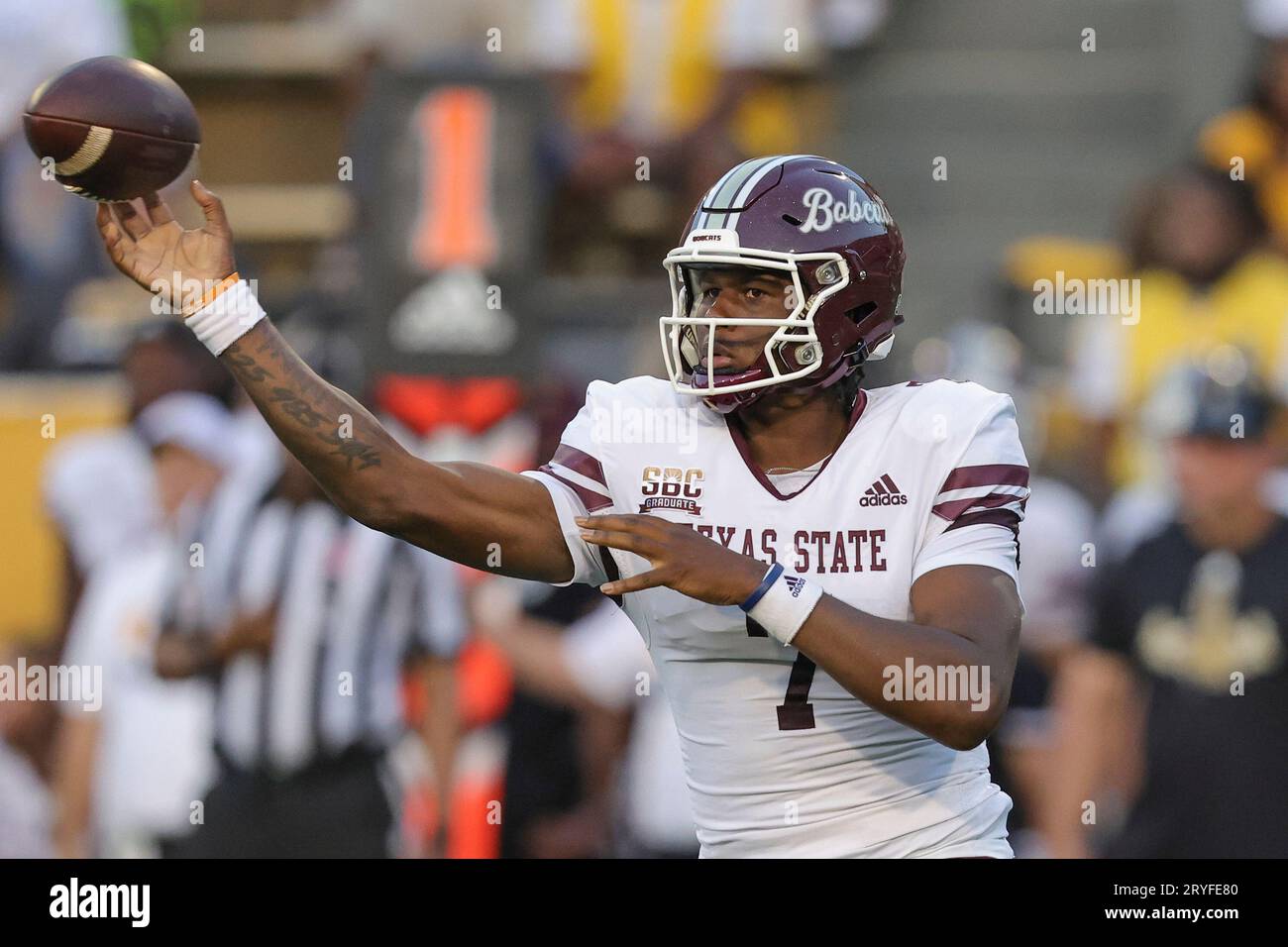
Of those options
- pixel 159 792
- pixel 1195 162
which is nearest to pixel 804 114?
pixel 1195 162

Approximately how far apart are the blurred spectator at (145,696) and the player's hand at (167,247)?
3086mm

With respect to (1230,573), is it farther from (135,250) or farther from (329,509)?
(135,250)

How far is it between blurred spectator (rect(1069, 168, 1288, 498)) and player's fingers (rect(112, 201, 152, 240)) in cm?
471

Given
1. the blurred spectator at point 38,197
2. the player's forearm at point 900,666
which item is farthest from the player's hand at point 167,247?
the blurred spectator at point 38,197

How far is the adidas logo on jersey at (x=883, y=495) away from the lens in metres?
3.51

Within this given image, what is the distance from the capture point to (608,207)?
8422mm

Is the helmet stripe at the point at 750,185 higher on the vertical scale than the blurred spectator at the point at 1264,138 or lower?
lower

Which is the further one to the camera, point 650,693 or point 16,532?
point 16,532

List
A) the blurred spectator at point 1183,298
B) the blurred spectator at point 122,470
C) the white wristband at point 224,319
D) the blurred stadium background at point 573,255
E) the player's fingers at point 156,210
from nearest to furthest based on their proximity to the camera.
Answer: the white wristband at point 224,319
the player's fingers at point 156,210
the blurred stadium background at point 573,255
the blurred spectator at point 122,470
the blurred spectator at point 1183,298

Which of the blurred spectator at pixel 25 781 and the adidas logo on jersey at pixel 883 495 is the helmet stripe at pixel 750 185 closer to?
the adidas logo on jersey at pixel 883 495

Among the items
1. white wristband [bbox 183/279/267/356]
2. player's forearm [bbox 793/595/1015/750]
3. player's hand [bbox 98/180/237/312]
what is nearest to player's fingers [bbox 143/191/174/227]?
player's hand [bbox 98/180/237/312]

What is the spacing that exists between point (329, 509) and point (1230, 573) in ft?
9.22

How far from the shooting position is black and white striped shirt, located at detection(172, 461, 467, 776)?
6.04 meters

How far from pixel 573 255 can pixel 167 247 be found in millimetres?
5228
